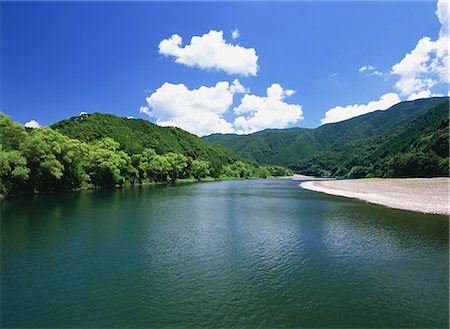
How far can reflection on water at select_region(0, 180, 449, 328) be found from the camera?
12508mm

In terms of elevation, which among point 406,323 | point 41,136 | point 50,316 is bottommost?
point 406,323

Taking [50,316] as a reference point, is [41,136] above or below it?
above

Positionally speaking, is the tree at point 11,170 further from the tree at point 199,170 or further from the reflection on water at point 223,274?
the tree at point 199,170

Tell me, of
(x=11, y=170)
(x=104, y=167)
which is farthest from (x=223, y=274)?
(x=104, y=167)

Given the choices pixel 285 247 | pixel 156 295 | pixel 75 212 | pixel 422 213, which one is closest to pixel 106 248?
pixel 156 295

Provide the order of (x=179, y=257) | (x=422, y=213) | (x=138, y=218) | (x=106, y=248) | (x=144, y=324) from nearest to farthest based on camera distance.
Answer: (x=144, y=324)
(x=179, y=257)
(x=106, y=248)
(x=138, y=218)
(x=422, y=213)

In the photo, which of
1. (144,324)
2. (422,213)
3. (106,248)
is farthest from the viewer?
(422,213)

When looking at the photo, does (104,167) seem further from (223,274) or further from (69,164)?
(223,274)

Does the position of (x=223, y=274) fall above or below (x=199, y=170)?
below

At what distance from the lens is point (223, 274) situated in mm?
17188

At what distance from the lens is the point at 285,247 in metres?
23.2

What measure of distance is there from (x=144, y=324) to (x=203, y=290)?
157 inches

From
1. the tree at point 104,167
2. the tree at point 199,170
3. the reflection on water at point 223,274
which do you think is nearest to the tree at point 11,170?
the reflection on water at point 223,274

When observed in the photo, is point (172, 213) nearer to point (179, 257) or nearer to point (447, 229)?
point (179, 257)
